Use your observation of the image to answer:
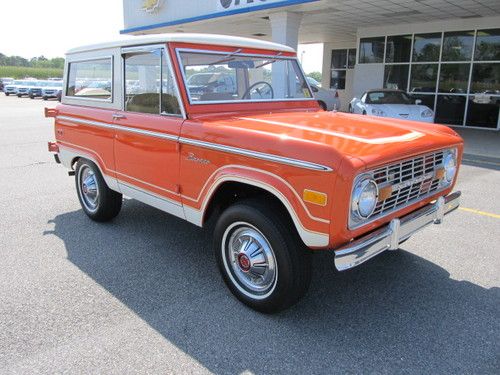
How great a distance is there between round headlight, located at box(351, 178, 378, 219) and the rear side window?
282 cm

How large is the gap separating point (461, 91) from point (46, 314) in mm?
15556

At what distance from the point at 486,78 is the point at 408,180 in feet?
45.2

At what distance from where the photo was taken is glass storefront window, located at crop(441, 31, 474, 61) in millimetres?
14930

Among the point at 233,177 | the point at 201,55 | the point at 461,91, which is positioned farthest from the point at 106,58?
the point at 461,91

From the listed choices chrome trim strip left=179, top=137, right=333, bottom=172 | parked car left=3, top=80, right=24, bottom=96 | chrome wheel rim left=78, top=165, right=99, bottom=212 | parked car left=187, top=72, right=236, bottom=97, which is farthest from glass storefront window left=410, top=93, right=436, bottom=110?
parked car left=3, top=80, right=24, bottom=96

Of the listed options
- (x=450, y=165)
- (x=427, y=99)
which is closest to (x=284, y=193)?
(x=450, y=165)

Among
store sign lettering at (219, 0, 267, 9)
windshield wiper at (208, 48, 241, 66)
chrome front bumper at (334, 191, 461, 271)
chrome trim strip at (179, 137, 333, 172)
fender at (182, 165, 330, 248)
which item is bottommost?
chrome front bumper at (334, 191, 461, 271)

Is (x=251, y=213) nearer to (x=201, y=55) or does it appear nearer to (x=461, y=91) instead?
(x=201, y=55)

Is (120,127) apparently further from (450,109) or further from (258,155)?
(450,109)

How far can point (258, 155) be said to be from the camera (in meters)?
2.97

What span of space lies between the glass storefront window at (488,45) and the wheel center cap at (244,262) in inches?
566

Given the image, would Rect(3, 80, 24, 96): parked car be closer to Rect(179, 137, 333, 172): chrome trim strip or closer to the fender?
Rect(179, 137, 333, 172): chrome trim strip

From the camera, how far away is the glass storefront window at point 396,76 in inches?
666

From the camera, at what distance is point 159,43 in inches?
149
